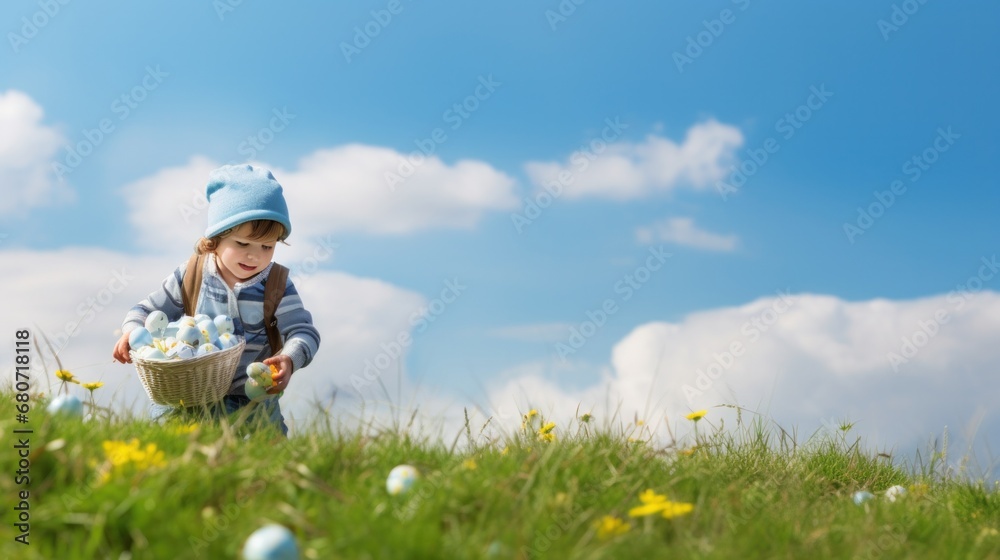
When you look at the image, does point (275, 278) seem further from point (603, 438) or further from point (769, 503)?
point (769, 503)

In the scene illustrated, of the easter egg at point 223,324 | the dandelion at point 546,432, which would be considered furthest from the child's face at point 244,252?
the dandelion at point 546,432

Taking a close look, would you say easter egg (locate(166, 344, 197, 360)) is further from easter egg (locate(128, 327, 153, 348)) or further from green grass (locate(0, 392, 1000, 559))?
green grass (locate(0, 392, 1000, 559))

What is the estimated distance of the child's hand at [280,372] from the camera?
570 cm

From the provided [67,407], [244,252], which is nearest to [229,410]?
[244,252]

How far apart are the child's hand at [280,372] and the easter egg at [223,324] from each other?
33 cm

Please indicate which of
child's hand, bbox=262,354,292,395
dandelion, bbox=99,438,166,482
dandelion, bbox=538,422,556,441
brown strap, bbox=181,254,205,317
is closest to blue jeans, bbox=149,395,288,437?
child's hand, bbox=262,354,292,395

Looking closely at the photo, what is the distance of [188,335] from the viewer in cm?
547

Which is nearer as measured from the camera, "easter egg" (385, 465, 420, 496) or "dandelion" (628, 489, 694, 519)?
"dandelion" (628, 489, 694, 519)

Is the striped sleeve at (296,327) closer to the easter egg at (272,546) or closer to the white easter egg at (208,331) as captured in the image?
the white easter egg at (208,331)

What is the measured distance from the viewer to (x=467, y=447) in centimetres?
443

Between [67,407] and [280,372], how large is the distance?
1969 mm

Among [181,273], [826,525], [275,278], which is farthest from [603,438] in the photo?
[181,273]

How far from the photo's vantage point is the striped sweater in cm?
608

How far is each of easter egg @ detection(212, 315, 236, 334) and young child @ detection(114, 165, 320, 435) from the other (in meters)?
0.31
